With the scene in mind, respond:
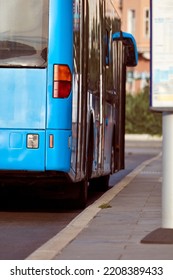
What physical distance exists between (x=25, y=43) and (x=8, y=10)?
1.47ft

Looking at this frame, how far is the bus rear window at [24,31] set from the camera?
15883 millimetres

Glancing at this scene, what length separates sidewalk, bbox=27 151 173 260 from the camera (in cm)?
1121

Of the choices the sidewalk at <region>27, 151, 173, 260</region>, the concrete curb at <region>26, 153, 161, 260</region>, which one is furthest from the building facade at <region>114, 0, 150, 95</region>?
the concrete curb at <region>26, 153, 161, 260</region>

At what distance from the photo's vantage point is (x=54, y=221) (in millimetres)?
15852

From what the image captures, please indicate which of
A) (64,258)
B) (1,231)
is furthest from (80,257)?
(1,231)

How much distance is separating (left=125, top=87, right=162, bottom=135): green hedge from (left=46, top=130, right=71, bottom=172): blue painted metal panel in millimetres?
50956

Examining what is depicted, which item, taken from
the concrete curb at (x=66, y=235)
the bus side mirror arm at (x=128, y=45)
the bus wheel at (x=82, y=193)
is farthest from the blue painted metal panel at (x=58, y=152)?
the bus side mirror arm at (x=128, y=45)

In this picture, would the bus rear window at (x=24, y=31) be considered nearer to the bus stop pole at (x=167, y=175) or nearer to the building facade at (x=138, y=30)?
the bus stop pole at (x=167, y=175)

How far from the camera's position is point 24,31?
15914 mm

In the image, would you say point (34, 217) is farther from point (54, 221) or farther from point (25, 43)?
point (25, 43)

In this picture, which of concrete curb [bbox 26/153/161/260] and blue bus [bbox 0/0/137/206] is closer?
concrete curb [bbox 26/153/161/260]

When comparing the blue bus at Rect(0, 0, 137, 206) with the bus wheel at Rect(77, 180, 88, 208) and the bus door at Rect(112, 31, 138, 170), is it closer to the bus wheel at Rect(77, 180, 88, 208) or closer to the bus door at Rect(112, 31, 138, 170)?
the bus wheel at Rect(77, 180, 88, 208)

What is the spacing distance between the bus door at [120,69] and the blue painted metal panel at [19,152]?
6082mm

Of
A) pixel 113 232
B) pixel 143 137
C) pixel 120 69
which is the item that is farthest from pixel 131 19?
pixel 113 232
